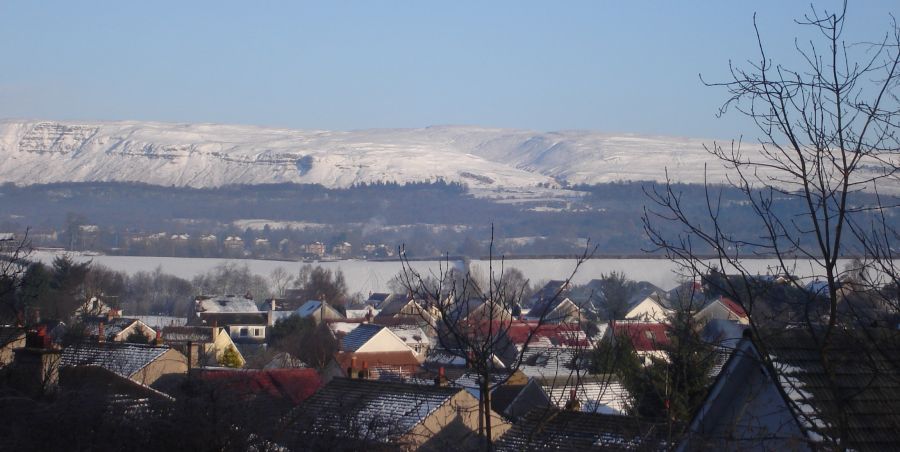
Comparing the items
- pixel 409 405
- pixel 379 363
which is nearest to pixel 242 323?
pixel 379 363

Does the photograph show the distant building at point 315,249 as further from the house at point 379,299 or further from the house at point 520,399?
the house at point 520,399

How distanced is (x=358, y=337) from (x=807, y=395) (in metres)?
21.6

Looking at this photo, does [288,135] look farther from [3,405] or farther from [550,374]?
[3,405]

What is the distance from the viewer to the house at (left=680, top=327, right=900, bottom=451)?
4.49 meters

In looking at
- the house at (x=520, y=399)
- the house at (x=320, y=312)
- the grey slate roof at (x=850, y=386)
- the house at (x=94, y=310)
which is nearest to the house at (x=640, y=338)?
the grey slate roof at (x=850, y=386)

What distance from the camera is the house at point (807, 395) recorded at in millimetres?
4492

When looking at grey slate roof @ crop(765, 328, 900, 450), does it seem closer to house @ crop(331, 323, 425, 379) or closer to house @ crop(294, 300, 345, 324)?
house @ crop(331, 323, 425, 379)

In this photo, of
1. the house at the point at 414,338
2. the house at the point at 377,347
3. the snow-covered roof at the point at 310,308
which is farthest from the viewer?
the snow-covered roof at the point at 310,308

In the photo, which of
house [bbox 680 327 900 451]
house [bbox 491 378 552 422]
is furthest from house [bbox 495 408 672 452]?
house [bbox 491 378 552 422]

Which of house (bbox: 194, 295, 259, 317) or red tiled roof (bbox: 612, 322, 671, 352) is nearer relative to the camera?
red tiled roof (bbox: 612, 322, 671, 352)

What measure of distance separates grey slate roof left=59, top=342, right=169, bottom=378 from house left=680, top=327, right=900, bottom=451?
7.62 metres

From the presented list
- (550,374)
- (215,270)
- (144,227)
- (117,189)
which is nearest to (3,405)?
(550,374)

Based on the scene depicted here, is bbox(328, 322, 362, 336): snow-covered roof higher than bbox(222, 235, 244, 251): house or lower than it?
higher

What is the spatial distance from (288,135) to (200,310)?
151 m
